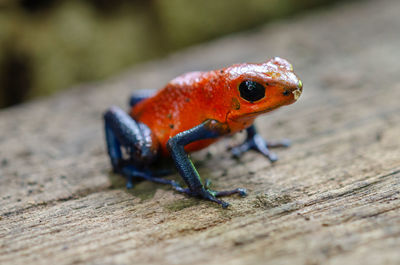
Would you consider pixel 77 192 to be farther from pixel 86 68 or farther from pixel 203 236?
pixel 86 68

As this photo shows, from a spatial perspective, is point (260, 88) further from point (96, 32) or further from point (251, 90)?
point (96, 32)

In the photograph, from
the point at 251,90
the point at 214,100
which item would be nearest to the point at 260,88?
the point at 251,90

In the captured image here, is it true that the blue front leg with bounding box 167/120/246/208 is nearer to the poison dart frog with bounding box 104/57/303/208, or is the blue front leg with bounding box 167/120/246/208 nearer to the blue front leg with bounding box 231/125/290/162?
the poison dart frog with bounding box 104/57/303/208

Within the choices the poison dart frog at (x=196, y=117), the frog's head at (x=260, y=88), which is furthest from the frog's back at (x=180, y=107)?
the frog's head at (x=260, y=88)

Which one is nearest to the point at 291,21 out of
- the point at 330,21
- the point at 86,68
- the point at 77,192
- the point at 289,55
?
the point at 330,21

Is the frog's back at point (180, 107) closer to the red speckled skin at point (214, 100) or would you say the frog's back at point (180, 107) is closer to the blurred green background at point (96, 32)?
the red speckled skin at point (214, 100)
